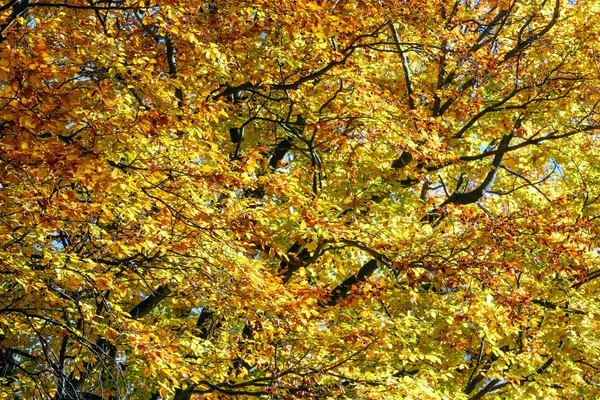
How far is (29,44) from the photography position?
6840 mm

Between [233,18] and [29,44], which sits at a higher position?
[233,18]

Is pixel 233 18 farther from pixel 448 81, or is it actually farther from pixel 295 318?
pixel 448 81

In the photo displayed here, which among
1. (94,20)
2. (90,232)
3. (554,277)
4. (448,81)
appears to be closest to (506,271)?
(554,277)

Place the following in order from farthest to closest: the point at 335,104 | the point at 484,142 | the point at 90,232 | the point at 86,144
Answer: the point at 484,142 < the point at 335,104 < the point at 90,232 < the point at 86,144

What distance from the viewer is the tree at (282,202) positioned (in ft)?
21.5

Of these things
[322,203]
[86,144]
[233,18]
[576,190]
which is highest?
[576,190]

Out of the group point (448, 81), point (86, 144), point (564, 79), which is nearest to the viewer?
point (86, 144)

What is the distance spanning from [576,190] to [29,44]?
9612 mm

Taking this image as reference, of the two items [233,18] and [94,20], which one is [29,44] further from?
[233,18]

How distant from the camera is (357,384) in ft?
28.0

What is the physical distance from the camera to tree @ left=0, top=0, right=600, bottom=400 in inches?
259

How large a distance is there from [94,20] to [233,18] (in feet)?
5.79

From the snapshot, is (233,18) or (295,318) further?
(233,18)

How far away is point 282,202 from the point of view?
1069cm
